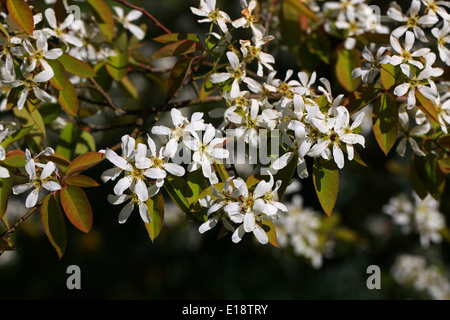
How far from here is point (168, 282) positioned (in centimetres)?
328

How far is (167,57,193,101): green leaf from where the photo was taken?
3.74 ft

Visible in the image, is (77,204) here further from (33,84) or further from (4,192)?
(33,84)

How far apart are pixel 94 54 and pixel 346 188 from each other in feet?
7.11

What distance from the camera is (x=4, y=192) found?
1011 millimetres

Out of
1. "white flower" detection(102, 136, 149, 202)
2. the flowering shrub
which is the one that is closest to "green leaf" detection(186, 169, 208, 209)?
the flowering shrub

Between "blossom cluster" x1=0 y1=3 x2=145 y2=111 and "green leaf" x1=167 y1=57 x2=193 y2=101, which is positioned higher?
"blossom cluster" x1=0 y1=3 x2=145 y2=111

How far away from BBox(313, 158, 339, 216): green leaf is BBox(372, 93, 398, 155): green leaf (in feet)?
0.48

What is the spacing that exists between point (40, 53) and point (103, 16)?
302 mm

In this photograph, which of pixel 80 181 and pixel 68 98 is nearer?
pixel 80 181

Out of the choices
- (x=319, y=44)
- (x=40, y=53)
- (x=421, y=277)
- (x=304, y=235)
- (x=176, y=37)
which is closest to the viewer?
(x=40, y=53)

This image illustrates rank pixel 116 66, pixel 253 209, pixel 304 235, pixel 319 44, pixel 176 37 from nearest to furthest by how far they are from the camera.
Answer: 1. pixel 253 209
2. pixel 176 37
3. pixel 116 66
4. pixel 319 44
5. pixel 304 235

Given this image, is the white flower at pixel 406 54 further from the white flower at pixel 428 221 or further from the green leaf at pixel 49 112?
the white flower at pixel 428 221

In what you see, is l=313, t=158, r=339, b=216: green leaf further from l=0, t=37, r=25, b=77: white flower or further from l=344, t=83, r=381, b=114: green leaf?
l=0, t=37, r=25, b=77: white flower

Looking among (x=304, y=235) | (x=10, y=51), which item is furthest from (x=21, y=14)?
(x=304, y=235)
